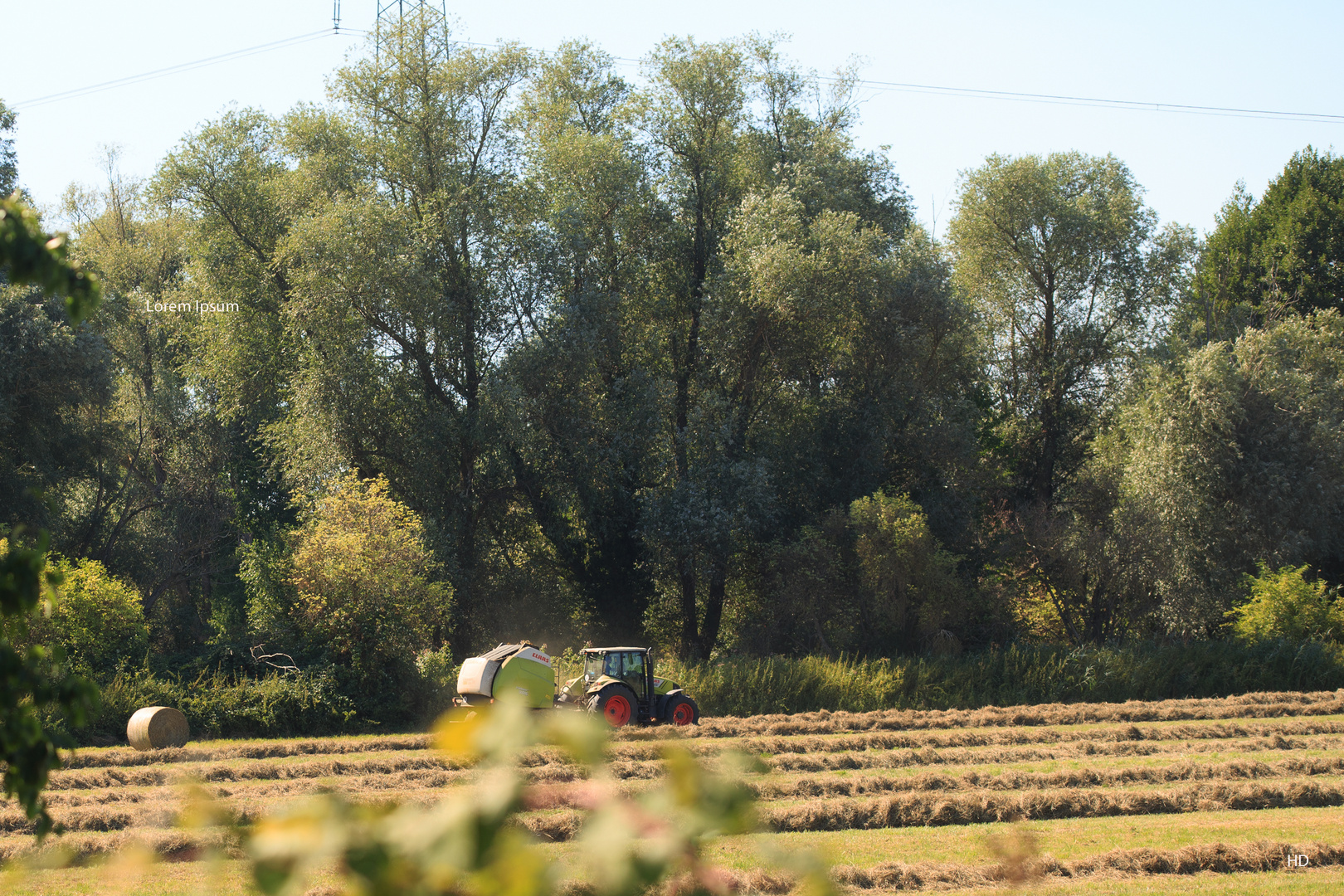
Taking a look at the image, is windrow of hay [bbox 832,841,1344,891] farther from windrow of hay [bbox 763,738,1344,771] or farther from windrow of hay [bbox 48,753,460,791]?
windrow of hay [bbox 48,753,460,791]

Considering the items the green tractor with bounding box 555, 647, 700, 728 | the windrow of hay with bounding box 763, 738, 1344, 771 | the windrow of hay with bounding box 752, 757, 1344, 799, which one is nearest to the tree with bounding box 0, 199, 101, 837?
the windrow of hay with bounding box 752, 757, 1344, 799

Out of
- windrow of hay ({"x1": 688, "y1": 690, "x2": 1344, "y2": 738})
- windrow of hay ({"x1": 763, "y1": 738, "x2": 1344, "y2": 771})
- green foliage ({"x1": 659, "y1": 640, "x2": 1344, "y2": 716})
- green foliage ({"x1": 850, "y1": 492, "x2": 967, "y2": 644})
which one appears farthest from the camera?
green foliage ({"x1": 850, "y1": 492, "x2": 967, "y2": 644})

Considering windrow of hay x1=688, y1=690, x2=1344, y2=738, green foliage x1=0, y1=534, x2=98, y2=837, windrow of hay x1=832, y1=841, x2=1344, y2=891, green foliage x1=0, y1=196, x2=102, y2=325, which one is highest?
green foliage x1=0, y1=196, x2=102, y2=325

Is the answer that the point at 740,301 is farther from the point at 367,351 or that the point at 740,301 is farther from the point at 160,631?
the point at 160,631

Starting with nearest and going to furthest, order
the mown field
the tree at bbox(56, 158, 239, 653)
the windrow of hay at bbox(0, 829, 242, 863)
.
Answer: the mown field < the windrow of hay at bbox(0, 829, 242, 863) < the tree at bbox(56, 158, 239, 653)

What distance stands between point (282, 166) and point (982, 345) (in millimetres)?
23084

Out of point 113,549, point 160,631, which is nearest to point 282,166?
point 113,549

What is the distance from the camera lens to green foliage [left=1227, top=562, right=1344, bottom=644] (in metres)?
23.7

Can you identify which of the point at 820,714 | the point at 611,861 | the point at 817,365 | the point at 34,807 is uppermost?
the point at 817,365

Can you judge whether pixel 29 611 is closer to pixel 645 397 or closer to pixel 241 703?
pixel 241 703

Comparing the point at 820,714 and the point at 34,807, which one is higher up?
the point at 34,807

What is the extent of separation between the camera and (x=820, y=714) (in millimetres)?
19109

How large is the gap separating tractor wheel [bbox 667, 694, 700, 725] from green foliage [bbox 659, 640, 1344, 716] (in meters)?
3.02

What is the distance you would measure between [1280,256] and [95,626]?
37438 millimetres
